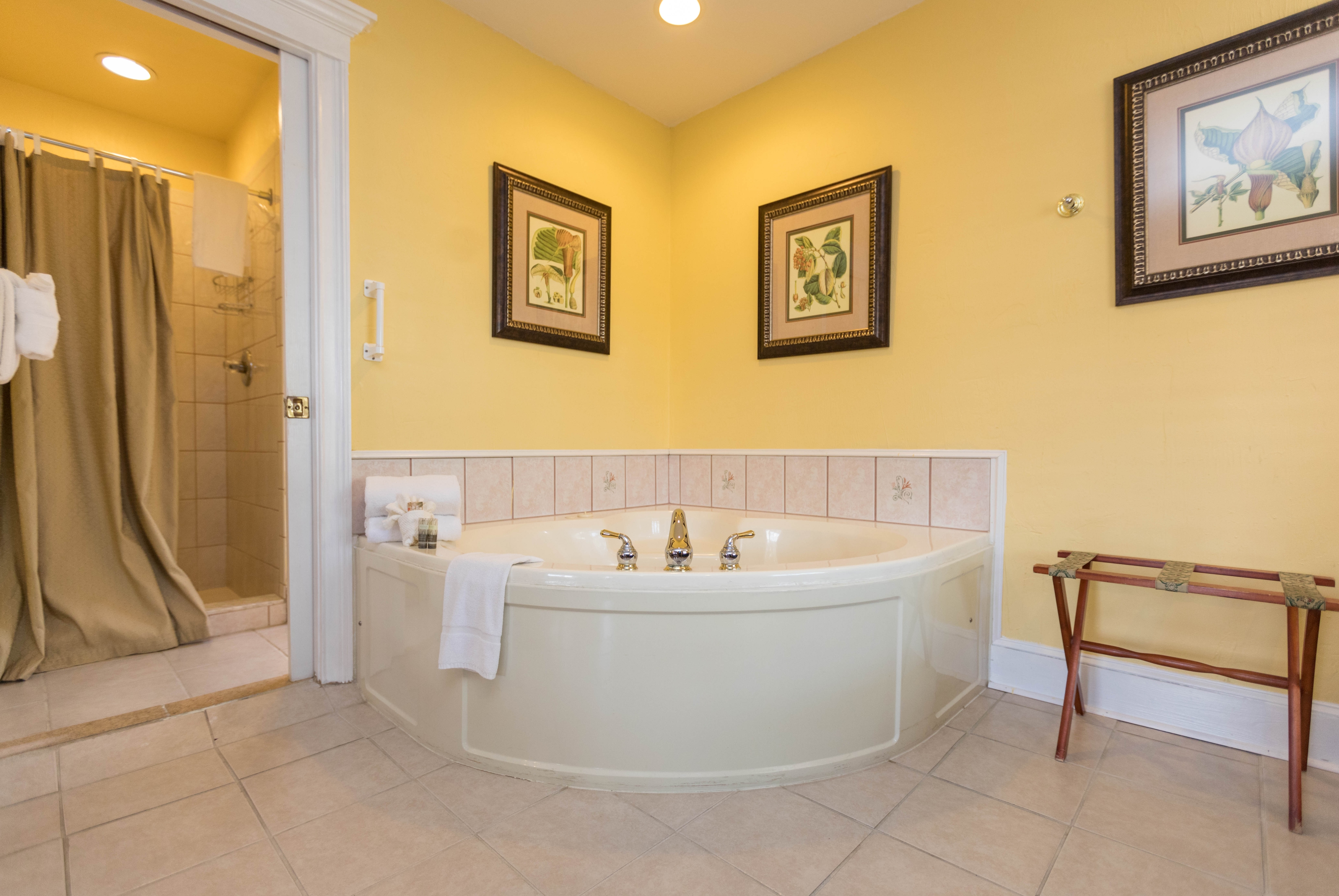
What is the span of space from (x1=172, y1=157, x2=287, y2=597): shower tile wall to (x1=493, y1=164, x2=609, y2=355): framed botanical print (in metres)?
1.14

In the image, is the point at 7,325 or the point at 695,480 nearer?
the point at 7,325

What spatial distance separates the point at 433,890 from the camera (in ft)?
3.65

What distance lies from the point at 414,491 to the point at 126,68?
2207 mm

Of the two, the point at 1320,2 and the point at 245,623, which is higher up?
the point at 1320,2

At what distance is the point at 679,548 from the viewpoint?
1.97 metres

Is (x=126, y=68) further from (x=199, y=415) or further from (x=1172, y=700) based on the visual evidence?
(x=1172, y=700)

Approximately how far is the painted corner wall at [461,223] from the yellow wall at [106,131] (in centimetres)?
126

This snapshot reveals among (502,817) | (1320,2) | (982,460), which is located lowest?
(502,817)

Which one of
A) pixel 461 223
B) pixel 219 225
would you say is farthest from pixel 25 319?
pixel 219 225

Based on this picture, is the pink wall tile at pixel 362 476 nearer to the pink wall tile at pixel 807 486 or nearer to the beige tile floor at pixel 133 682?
the beige tile floor at pixel 133 682

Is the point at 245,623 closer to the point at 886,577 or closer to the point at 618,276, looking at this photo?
the point at 618,276

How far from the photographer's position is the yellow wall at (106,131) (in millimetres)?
2571

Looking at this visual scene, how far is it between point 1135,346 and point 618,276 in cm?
189

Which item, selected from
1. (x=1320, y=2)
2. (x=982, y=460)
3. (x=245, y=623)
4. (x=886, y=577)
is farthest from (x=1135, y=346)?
(x=245, y=623)
